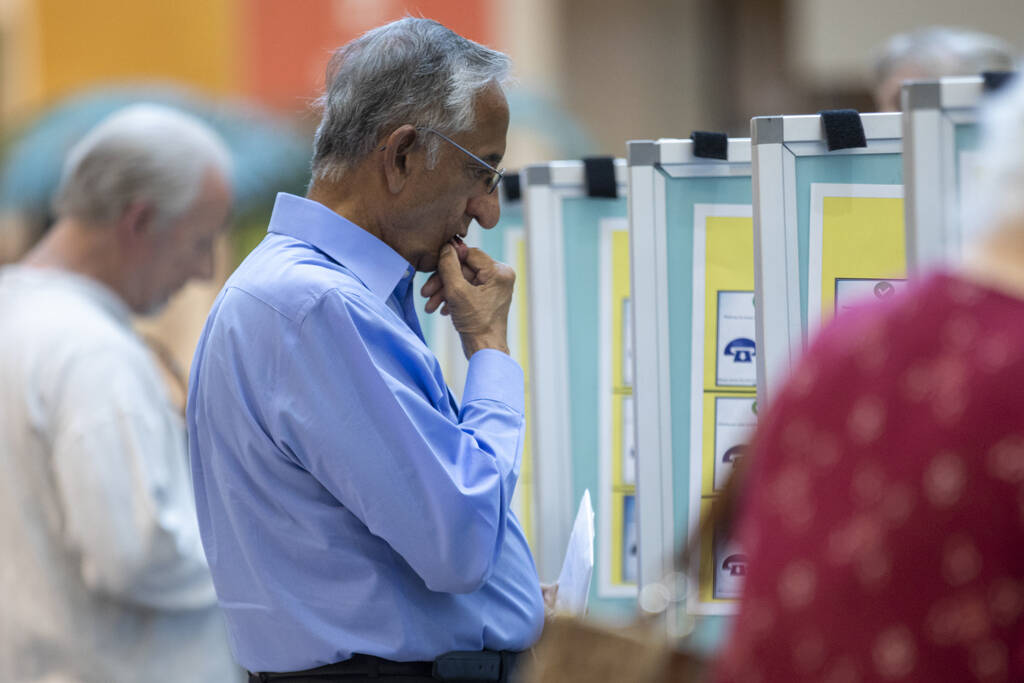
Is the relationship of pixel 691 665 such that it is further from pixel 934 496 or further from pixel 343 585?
pixel 343 585

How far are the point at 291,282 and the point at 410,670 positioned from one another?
1.67 feet

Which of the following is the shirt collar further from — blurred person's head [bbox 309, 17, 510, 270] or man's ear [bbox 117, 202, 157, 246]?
man's ear [bbox 117, 202, 157, 246]

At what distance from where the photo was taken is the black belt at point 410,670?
1.61 m

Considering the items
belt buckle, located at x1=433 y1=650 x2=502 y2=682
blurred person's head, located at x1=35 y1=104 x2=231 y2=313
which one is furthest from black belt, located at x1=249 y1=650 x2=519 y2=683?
blurred person's head, located at x1=35 y1=104 x2=231 y2=313

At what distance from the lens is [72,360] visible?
8.01ft

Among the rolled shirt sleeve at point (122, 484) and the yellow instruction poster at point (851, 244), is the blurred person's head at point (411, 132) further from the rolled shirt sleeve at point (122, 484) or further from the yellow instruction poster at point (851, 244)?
the rolled shirt sleeve at point (122, 484)

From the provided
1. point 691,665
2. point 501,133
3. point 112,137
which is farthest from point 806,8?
point 691,665

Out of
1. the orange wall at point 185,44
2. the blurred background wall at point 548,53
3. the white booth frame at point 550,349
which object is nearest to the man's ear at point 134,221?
the white booth frame at point 550,349

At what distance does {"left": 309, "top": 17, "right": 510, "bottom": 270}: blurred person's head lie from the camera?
5.46ft

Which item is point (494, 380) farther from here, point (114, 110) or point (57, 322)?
point (114, 110)

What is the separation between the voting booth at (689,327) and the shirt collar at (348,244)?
389 millimetres

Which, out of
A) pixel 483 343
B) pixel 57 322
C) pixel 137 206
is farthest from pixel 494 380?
pixel 137 206

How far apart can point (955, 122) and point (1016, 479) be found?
0.72m

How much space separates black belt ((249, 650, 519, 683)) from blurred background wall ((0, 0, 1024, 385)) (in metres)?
4.34
